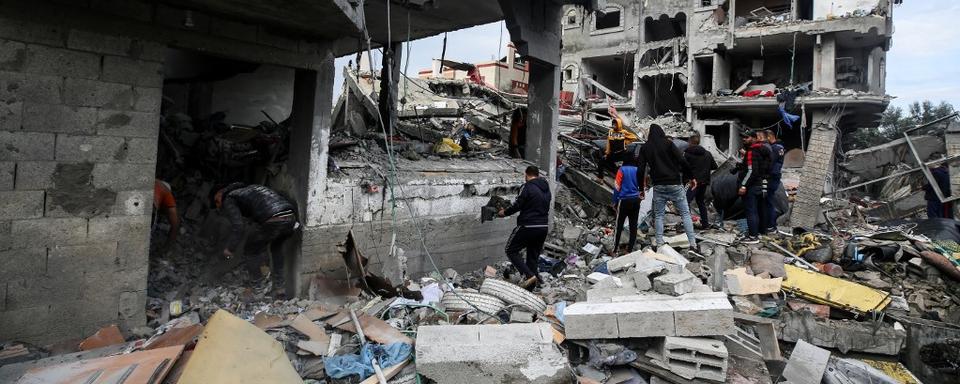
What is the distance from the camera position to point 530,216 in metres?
5.99

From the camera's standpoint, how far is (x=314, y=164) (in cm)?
548

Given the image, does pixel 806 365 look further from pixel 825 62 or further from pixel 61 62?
pixel 825 62

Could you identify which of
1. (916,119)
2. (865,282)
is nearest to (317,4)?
(865,282)

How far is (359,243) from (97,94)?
2862mm

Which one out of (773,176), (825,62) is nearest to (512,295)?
(773,176)

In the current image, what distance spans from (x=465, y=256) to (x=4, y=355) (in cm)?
489

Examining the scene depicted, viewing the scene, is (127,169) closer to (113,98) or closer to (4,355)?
(113,98)

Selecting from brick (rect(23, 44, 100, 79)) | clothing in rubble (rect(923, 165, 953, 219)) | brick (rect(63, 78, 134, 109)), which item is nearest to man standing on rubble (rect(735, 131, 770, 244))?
clothing in rubble (rect(923, 165, 953, 219))

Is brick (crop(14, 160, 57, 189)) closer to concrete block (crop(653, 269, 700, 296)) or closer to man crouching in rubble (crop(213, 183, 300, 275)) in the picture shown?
man crouching in rubble (crop(213, 183, 300, 275))

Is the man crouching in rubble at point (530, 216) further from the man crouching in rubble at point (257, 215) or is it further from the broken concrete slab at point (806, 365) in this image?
the broken concrete slab at point (806, 365)

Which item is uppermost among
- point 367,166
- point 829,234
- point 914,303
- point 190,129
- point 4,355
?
point 190,129

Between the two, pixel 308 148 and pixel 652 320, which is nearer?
pixel 652 320

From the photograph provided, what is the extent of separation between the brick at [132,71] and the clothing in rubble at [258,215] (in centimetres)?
152

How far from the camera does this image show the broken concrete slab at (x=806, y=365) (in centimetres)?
427
